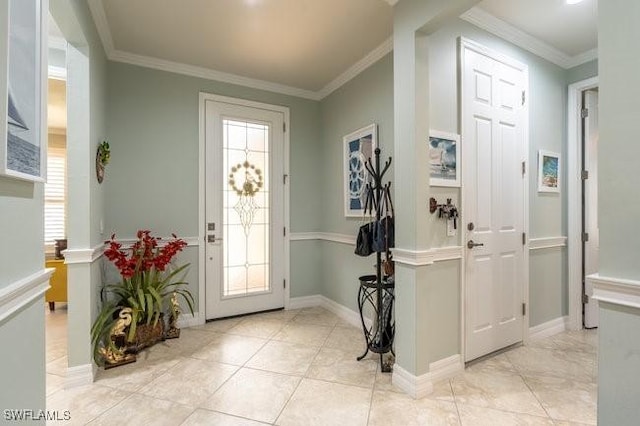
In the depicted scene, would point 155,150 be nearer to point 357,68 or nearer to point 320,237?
point 320,237

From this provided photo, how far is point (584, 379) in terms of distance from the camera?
6.73 ft

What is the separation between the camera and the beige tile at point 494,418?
1634 millimetres

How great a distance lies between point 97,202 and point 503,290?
3299 millimetres

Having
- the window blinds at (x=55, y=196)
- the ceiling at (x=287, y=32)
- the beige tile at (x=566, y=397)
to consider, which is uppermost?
the ceiling at (x=287, y=32)

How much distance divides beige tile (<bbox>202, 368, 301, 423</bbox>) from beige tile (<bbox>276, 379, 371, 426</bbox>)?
0.07m

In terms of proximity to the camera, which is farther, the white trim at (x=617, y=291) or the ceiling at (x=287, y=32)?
the ceiling at (x=287, y=32)

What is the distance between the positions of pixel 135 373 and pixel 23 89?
6.57ft

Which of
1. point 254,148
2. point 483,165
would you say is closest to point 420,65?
point 483,165

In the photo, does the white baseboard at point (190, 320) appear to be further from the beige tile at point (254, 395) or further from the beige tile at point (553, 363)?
the beige tile at point (553, 363)

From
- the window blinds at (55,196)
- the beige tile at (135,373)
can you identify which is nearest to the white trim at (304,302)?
the beige tile at (135,373)

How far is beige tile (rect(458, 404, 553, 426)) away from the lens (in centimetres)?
163

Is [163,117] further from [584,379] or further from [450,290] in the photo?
[584,379]

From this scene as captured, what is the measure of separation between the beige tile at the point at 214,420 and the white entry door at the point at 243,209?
1534 millimetres

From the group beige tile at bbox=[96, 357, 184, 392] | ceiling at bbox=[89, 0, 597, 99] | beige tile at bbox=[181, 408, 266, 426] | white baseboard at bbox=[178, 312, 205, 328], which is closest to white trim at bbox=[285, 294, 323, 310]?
white baseboard at bbox=[178, 312, 205, 328]
